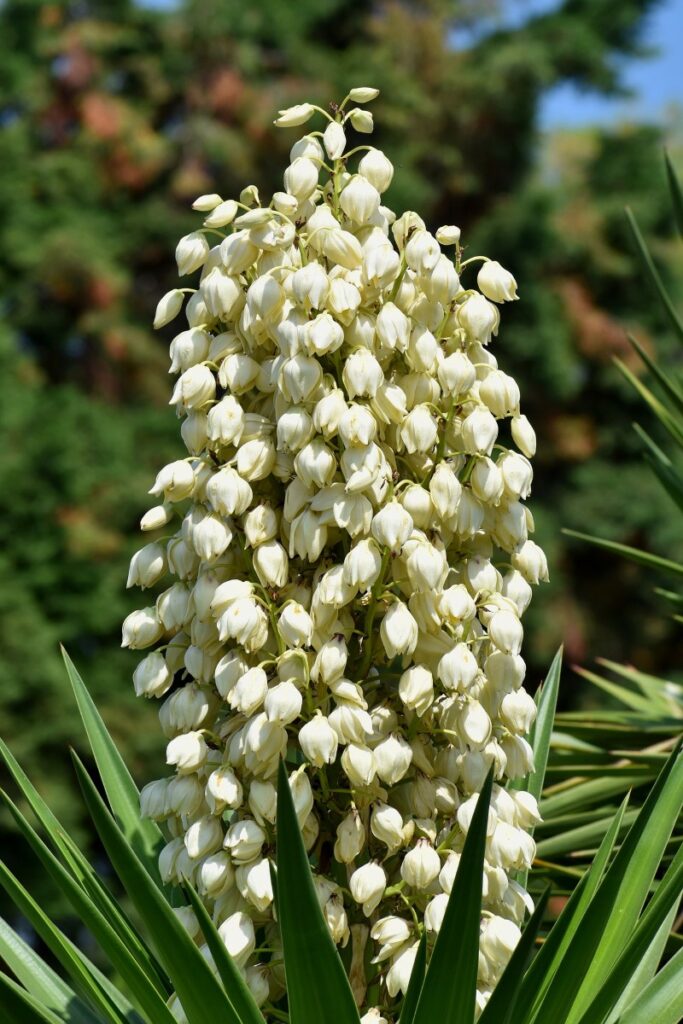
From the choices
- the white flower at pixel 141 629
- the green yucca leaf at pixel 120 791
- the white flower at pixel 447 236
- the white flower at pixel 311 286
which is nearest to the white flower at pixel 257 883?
the white flower at pixel 141 629

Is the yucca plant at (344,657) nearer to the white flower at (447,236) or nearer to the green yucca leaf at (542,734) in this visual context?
the white flower at (447,236)

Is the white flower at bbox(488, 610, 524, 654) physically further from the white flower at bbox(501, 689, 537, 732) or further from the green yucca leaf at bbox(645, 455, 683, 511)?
the green yucca leaf at bbox(645, 455, 683, 511)

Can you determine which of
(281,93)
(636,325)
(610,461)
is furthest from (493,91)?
(610,461)

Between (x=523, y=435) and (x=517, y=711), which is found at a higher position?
(x=523, y=435)

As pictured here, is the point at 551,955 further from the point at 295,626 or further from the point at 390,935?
the point at 295,626

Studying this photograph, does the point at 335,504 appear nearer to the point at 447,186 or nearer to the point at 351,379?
the point at 351,379

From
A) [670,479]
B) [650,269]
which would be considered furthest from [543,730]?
[650,269]
